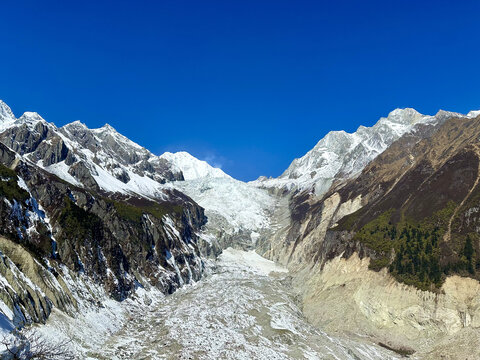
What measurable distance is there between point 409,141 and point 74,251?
174585mm

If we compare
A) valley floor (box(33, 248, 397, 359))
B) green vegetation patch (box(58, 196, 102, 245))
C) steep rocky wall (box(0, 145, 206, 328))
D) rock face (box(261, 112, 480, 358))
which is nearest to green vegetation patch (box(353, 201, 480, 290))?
rock face (box(261, 112, 480, 358))

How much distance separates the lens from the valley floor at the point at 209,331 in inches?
1879

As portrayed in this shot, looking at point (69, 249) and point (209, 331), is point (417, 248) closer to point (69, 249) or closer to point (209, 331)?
point (209, 331)

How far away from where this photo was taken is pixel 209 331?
58469mm

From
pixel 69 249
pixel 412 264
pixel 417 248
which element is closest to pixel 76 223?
pixel 69 249

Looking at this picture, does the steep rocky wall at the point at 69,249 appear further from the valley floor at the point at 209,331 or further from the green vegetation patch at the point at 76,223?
the valley floor at the point at 209,331

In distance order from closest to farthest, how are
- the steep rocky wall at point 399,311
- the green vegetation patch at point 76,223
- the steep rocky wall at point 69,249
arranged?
the steep rocky wall at point 69,249, the steep rocky wall at point 399,311, the green vegetation patch at point 76,223

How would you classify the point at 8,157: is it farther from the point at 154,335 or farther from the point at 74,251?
the point at 154,335

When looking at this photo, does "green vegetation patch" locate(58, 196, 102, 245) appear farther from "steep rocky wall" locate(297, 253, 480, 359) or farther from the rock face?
the rock face

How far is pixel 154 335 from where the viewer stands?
56188 mm

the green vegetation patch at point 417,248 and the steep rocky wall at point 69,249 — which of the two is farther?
the green vegetation patch at point 417,248

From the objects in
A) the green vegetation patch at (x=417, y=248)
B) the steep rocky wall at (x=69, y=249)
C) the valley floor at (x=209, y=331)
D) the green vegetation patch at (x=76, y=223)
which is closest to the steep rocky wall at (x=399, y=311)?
the green vegetation patch at (x=417, y=248)

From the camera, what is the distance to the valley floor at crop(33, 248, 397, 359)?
4772 centimetres

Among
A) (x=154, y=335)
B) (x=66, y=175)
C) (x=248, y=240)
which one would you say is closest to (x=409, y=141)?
(x=248, y=240)
